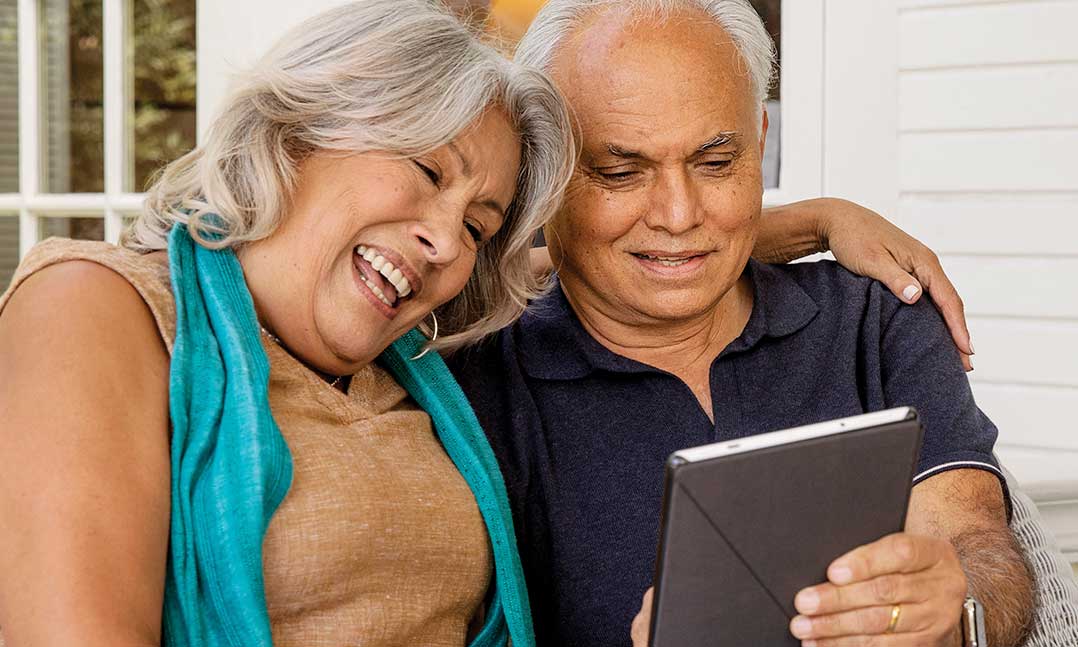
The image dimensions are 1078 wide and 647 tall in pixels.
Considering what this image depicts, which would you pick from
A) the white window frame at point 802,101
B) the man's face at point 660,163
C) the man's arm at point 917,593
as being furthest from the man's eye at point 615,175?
the white window frame at point 802,101

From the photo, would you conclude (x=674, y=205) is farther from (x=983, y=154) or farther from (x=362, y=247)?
(x=983, y=154)

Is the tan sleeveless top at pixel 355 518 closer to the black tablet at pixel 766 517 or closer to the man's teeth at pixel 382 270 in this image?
the man's teeth at pixel 382 270

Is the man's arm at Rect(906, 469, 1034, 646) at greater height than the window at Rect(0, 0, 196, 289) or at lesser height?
lesser

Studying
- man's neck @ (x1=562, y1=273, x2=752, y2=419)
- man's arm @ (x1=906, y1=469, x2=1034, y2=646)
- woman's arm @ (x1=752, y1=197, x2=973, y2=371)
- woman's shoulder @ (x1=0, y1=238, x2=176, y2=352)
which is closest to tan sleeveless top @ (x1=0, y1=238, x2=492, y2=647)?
woman's shoulder @ (x1=0, y1=238, x2=176, y2=352)

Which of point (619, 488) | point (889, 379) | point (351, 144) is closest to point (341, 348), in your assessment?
point (351, 144)

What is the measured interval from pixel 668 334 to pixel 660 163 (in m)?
0.29

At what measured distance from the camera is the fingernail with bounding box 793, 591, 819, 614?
1.17m

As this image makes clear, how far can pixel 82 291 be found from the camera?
48.4 inches

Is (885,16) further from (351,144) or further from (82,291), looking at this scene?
(82,291)

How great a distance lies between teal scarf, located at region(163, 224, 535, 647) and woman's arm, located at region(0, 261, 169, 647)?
0.03 metres

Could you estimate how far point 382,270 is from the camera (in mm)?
1468

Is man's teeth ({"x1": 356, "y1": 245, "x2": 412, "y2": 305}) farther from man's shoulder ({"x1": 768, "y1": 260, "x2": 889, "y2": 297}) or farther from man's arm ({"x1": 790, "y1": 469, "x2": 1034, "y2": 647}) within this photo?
man's shoulder ({"x1": 768, "y1": 260, "x2": 889, "y2": 297})

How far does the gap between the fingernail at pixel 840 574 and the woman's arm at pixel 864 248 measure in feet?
2.54

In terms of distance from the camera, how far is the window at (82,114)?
3.22 metres
